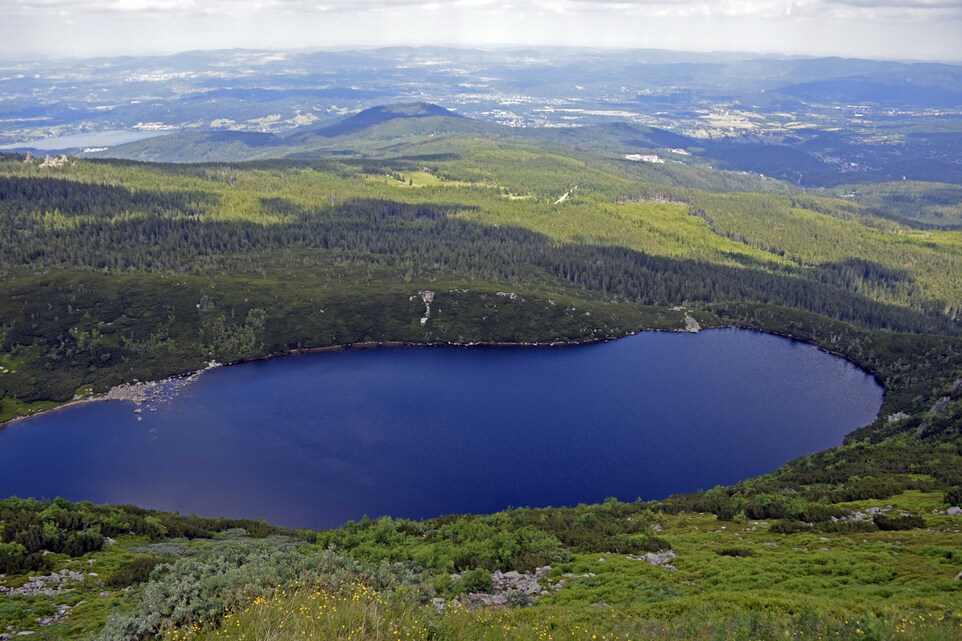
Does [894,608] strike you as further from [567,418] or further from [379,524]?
[567,418]

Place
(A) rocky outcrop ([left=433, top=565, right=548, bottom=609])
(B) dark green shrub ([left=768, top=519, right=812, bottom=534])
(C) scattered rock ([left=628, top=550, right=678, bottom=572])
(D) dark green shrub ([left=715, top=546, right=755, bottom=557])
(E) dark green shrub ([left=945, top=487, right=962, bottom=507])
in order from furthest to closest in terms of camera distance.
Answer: (B) dark green shrub ([left=768, top=519, right=812, bottom=534]), (E) dark green shrub ([left=945, top=487, right=962, bottom=507]), (D) dark green shrub ([left=715, top=546, right=755, bottom=557]), (C) scattered rock ([left=628, top=550, right=678, bottom=572]), (A) rocky outcrop ([left=433, top=565, right=548, bottom=609])

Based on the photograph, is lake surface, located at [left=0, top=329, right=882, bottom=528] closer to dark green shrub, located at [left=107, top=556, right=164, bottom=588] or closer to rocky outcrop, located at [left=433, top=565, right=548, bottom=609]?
dark green shrub, located at [left=107, top=556, right=164, bottom=588]

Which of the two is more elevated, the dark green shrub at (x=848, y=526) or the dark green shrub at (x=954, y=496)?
the dark green shrub at (x=954, y=496)

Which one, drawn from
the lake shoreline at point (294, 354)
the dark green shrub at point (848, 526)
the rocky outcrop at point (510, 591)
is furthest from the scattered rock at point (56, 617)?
the lake shoreline at point (294, 354)

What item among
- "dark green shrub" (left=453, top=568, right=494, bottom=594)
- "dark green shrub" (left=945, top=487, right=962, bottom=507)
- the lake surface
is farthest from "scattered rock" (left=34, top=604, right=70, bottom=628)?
"dark green shrub" (left=945, top=487, right=962, bottom=507)

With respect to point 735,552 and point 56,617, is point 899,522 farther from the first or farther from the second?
point 56,617

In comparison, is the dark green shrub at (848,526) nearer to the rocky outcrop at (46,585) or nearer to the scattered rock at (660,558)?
the scattered rock at (660,558)

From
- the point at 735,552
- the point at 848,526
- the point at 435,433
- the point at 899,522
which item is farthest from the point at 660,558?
the point at 435,433

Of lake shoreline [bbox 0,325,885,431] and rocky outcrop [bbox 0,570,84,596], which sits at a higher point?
rocky outcrop [bbox 0,570,84,596]
